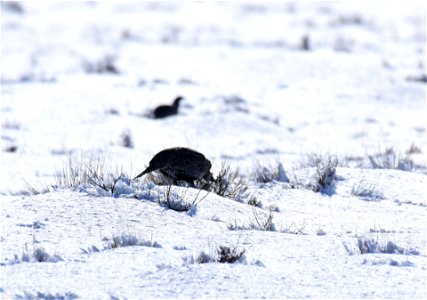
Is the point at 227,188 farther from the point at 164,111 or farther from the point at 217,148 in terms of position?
the point at 164,111

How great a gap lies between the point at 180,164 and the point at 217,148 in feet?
13.0

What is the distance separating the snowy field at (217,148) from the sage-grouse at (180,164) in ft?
0.85

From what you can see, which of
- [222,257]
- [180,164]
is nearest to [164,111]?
[180,164]

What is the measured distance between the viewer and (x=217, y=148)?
10.2 m

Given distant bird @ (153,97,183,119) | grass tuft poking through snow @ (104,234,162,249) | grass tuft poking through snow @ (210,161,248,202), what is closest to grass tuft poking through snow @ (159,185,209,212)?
grass tuft poking through snow @ (210,161,248,202)

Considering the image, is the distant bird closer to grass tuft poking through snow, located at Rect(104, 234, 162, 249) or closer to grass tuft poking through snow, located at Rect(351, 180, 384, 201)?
grass tuft poking through snow, located at Rect(351, 180, 384, 201)

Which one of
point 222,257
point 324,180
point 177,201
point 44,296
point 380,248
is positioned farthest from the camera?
point 324,180

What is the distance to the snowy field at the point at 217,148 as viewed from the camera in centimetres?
454

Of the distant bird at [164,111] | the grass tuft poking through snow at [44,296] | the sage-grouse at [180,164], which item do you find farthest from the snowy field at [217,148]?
the sage-grouse at [180,164]

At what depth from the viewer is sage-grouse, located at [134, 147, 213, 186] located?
20.5 feet

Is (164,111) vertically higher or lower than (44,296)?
higher

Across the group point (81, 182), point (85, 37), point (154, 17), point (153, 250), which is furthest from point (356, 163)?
point (154, 17)

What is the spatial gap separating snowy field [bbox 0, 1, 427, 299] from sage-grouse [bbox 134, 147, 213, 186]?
0.26 metres

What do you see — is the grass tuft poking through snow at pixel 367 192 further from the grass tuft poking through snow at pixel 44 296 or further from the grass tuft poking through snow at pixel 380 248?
the grass tuft poking through snow at pixel 44 296
